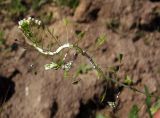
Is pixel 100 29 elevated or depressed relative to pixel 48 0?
depressed

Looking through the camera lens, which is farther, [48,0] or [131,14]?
[48,0]

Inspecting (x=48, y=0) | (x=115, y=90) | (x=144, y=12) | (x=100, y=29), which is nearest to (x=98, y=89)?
(x=115, y=90)

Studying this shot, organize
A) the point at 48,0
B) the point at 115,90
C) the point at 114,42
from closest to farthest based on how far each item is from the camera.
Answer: the point at 115,90 < the point at 114,42 < the point at 48,0

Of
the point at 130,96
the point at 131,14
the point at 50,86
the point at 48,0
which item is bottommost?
the point at 130,96

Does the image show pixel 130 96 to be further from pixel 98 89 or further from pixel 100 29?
pixel 100 29

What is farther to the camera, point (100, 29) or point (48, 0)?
point (48, 0)

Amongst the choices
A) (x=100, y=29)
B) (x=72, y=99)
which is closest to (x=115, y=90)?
(x=72, y=99)

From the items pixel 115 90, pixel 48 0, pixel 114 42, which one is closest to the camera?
pixel 115 90

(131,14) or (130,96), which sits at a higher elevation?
(131,14)

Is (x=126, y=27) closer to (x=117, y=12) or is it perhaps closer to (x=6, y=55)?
(x=117, y=12)
